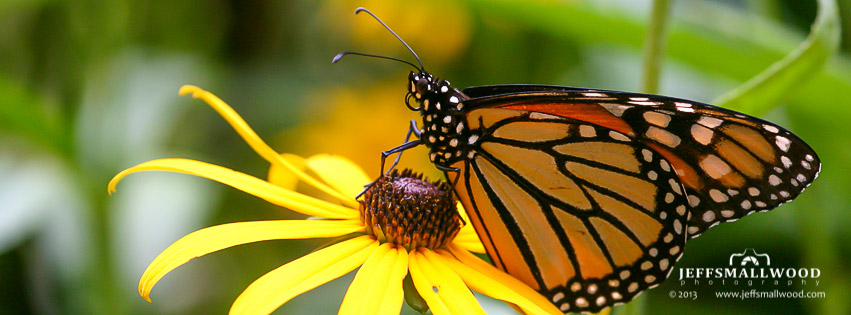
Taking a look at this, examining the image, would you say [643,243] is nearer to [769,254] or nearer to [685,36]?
[685,36]

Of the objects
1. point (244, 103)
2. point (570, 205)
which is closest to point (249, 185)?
point (570, 205)

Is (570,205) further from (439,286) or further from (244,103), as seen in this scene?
(244,103)

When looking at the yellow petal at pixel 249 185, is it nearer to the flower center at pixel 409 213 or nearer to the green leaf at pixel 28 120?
the flower center at pixel 409 213

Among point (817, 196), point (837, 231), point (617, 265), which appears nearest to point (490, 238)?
point (617, 265)

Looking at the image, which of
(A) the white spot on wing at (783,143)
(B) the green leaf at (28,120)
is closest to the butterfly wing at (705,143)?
(A) the white spot on wing at (783,143)

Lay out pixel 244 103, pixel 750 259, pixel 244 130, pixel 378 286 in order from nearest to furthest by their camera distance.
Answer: pixel 378 286
pixel 244 130
pixel 750 259
pixel 244 103

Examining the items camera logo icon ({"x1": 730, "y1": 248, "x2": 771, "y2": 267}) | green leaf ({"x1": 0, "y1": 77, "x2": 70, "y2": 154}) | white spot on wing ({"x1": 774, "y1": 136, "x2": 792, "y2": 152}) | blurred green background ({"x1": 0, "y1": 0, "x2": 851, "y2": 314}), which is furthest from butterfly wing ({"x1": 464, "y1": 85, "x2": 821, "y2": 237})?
green leaf ({"x1": 0, "y1": 77, "x2": 70, "y2": 154})
